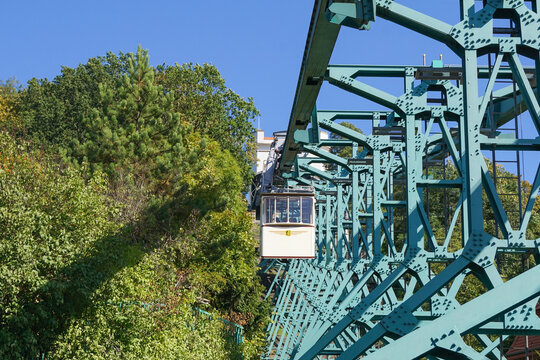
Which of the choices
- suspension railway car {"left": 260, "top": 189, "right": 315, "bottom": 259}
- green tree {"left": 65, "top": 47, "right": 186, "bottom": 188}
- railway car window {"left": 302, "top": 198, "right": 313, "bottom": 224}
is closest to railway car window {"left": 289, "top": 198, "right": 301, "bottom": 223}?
suspension railway car {"left": 260, "top": 189, "right": 315, "bottom": 259}

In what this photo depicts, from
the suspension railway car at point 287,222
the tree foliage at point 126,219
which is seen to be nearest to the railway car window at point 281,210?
the suspension railway car at point 287,222

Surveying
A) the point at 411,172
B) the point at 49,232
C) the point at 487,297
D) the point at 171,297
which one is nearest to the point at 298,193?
the point at 171,297

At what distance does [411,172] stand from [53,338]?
7449 millimetres

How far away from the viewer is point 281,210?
1070 inches

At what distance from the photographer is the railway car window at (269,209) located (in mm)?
26922

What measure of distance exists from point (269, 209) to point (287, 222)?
0.77 metres

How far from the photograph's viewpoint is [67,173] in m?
15.0

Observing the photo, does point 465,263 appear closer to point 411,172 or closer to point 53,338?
point 411,172

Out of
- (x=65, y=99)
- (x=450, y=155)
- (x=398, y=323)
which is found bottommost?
(x=398, y=323)

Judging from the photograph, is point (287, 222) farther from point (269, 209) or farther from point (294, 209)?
point (269, 209)

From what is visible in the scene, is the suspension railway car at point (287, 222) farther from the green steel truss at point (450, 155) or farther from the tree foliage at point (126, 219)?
the green steel truss at point (450, 155)

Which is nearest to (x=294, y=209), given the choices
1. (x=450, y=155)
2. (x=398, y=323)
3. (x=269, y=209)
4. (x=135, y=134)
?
(x=269, y=209)

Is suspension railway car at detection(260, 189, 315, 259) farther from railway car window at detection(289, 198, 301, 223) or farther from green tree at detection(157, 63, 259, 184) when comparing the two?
green tree at detection(157, 63, 259, 184)

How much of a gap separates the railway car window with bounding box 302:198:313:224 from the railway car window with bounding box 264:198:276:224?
104cm
